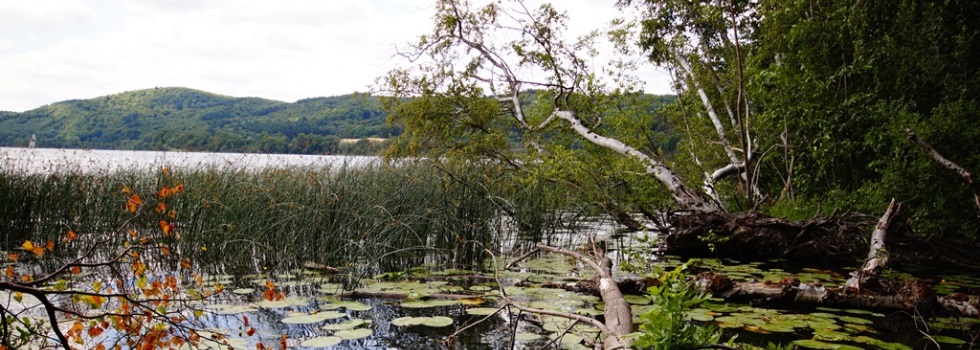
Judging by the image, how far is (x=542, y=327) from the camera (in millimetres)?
3631

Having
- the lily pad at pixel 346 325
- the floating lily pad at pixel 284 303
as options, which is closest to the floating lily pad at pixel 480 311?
the lily pad at pixel 346 325

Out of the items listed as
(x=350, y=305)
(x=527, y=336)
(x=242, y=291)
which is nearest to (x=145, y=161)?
(x=242, y=291)

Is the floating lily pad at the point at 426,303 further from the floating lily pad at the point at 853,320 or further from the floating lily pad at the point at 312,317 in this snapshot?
the floating lily pad at the point at 853,320

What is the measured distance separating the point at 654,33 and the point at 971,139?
19.4ft

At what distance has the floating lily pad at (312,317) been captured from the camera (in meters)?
3.61

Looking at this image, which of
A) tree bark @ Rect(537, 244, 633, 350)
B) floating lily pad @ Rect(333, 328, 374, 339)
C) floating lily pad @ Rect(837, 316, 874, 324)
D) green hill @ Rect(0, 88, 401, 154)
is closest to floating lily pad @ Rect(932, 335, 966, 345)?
floating lily pad @ Rect(837, 316, 874, 324)

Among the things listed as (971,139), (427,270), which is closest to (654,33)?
(971,139)

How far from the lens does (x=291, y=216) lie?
5.22 m

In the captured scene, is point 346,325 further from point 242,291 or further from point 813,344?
point 813,344

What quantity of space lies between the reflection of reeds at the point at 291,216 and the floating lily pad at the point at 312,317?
1.03 metres

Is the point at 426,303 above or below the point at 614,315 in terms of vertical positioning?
below

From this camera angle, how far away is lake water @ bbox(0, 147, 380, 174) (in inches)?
281

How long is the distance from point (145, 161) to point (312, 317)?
6626 millimetres

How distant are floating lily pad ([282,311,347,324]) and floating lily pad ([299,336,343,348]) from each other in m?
0.35
